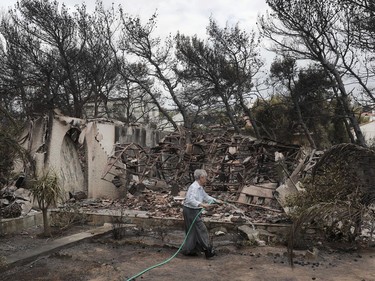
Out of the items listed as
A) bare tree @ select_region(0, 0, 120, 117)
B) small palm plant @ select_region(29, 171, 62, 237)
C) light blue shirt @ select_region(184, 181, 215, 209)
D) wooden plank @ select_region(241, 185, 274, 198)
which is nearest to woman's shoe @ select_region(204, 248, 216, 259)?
light blue shirt @ select_region(184, 181, 215, 209)

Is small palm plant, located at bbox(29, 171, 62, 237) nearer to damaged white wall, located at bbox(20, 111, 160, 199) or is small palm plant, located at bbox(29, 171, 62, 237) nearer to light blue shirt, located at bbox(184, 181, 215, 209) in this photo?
light blue shirt, located at bbox(184, 181, 215, 209)

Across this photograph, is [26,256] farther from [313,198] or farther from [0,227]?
[313,198]

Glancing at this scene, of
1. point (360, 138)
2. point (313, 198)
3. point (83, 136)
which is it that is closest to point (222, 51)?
point (360, 138)

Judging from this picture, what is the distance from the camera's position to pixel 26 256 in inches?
274

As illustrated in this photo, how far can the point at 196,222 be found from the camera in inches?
294

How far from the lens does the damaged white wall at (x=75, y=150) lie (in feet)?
41.3

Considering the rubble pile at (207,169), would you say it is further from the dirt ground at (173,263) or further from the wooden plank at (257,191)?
the dirt ground at (173,263)

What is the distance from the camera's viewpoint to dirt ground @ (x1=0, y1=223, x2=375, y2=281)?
6336 millimetres

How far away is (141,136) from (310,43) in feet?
30.0

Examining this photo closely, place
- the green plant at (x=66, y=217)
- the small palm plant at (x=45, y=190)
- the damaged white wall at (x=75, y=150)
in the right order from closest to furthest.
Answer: the small palm plant at (x=45, y=190) < the green plant at (x=66, y=217) < the damaged white wall at (x=75, y=150)

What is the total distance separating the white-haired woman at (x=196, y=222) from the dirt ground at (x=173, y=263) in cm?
17

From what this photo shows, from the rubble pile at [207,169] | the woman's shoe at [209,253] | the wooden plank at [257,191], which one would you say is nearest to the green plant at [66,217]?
the rubble pile at [207,169]

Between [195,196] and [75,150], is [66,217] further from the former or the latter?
[75,150]

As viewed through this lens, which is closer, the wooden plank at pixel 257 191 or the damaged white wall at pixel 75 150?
the wooden plank at pixel 257 191
